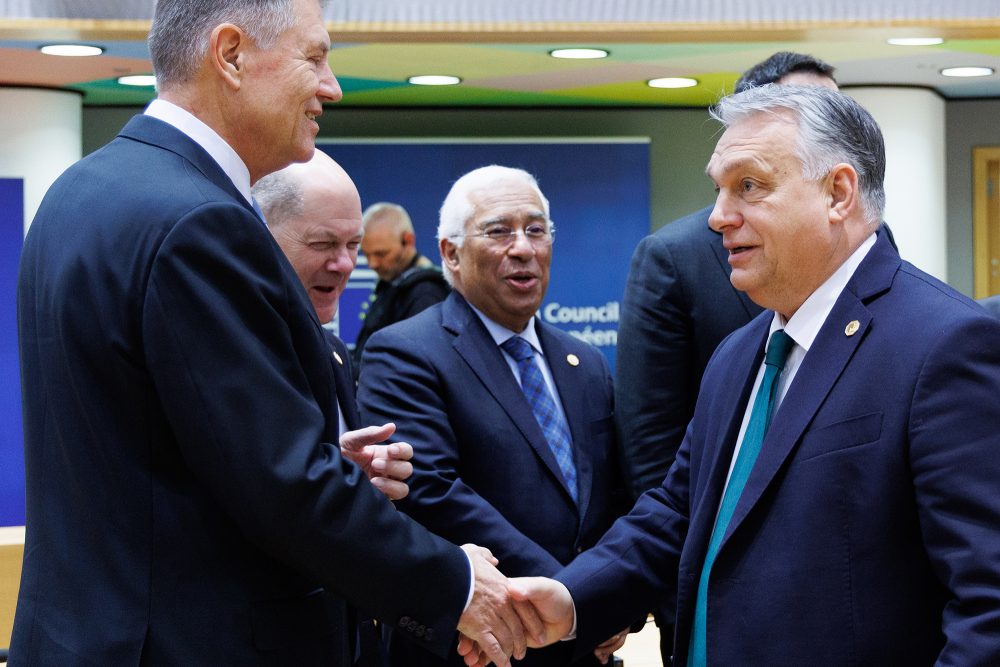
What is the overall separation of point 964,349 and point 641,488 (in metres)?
1.32

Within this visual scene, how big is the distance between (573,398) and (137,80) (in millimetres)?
5426

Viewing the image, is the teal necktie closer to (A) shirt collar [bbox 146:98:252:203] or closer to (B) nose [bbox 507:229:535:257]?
(A) shirt collar [bbox 146:98:252:203]

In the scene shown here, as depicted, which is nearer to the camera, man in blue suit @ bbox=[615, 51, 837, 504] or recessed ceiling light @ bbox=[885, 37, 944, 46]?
man in blue suit @ bbox=[615, 51, 837, 504]

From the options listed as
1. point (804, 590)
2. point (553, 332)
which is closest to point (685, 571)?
point (804, 590)

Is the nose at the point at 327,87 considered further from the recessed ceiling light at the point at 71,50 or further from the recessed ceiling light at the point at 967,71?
the recessed ceiling light at the point at 967,71

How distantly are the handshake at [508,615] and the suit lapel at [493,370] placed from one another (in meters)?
0.46

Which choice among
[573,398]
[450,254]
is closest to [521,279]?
[450,254]

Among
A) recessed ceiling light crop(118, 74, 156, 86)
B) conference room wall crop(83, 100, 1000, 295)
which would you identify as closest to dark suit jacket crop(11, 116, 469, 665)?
recessed ceiling light crop(118, 74, 156, 86)

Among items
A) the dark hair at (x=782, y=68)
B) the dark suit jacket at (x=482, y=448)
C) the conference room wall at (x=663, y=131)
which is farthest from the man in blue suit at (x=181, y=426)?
the conference room wall at (x=663, y=131)

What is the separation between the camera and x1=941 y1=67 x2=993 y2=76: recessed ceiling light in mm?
7492

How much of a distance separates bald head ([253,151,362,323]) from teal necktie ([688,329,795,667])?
1.11m

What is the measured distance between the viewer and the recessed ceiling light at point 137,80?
7.28 m

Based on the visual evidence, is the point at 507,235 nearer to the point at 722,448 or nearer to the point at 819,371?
the point at 722,448

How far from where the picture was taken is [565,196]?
27.6 ft
